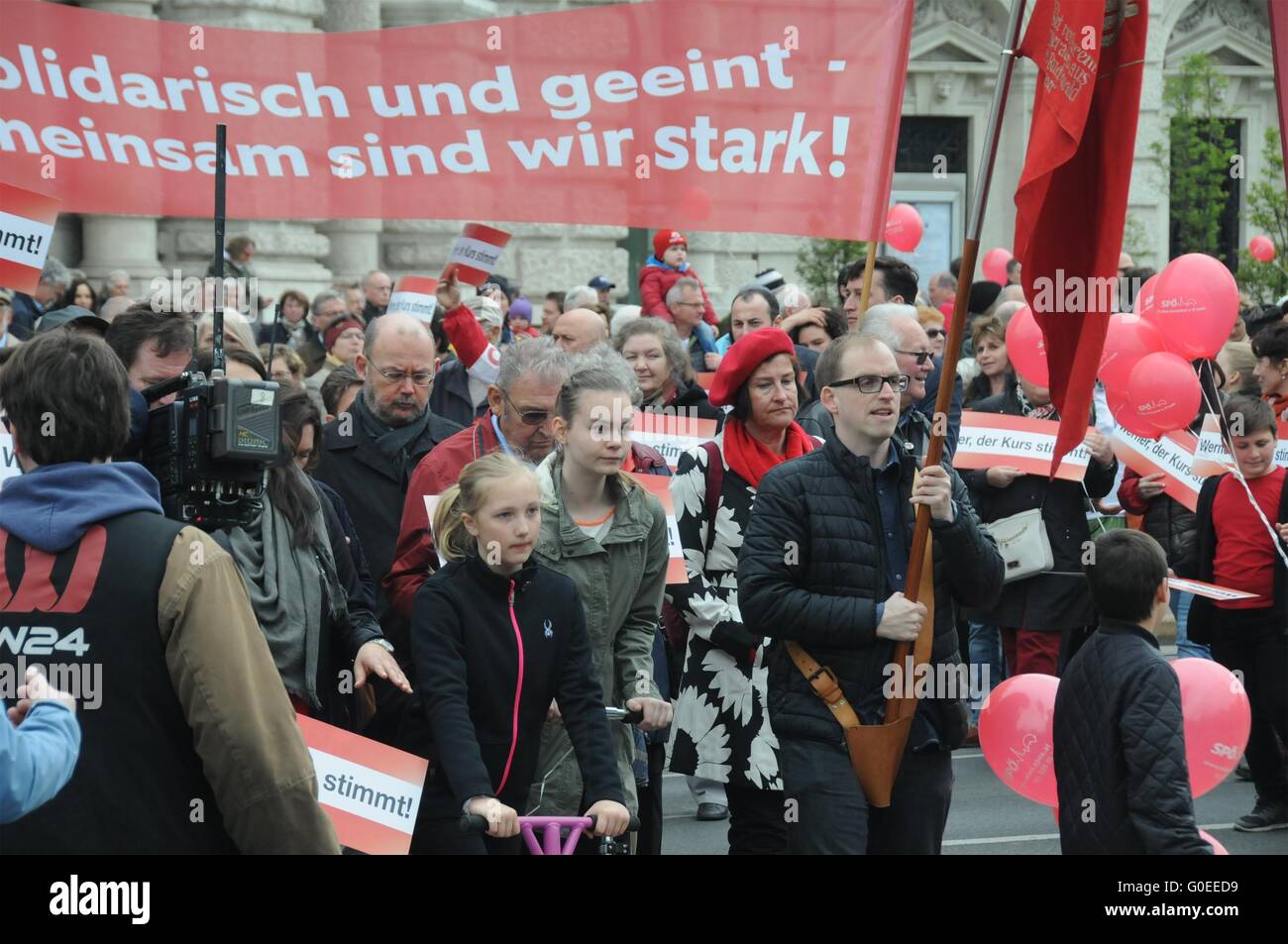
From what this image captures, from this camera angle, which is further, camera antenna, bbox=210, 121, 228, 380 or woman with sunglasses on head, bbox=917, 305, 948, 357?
woman with sunglasses on head, bbox=917, 305, 948, 357

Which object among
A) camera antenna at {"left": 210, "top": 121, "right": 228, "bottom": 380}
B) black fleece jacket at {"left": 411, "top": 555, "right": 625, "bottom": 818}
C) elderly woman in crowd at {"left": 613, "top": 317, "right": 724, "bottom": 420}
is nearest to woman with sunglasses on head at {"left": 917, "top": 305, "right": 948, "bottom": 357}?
elderly woman in crowd at {"left": 613, "top": 317, "right": 724, "bottom": 420}

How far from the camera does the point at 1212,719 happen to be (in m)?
5.79

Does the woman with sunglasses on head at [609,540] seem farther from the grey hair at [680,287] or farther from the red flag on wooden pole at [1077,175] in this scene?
the grey hair at [680,287]

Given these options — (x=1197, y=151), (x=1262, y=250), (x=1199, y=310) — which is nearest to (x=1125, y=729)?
(x=1199, y=310)

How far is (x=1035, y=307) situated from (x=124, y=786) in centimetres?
267

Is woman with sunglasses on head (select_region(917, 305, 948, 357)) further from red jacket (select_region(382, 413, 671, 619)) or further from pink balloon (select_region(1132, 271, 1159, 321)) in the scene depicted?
red jacket (select_region(382, 413, 671, 619))

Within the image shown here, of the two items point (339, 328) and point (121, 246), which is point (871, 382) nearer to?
point (339, 328)

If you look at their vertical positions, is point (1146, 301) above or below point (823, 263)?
below

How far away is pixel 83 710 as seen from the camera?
3363mm

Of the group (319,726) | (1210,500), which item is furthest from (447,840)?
(1210,500)

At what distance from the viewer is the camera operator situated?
3.29m

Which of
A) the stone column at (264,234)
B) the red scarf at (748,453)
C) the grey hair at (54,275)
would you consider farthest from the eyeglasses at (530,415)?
the stone column at (264,234)

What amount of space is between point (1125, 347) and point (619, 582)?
4.35m

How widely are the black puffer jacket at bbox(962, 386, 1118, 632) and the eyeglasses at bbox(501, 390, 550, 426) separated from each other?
126 inches
